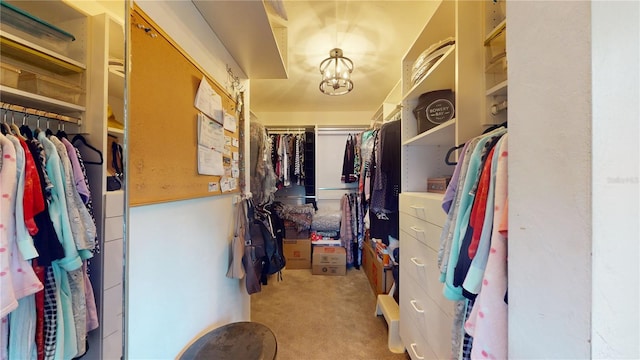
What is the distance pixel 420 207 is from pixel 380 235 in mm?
889

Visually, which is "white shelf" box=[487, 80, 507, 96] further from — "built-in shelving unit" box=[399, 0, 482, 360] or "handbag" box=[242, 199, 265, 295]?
"handbag" box=[242, 199, 265, 295]

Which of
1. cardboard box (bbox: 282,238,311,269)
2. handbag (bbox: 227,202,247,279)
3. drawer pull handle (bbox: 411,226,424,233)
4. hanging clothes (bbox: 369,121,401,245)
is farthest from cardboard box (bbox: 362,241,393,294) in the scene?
handbag (bbox: 227,202,247,279)

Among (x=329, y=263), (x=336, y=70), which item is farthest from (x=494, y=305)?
(x=329, y=263)

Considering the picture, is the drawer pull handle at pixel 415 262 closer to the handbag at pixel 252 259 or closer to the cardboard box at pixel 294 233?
the handbag at pixel 252 259

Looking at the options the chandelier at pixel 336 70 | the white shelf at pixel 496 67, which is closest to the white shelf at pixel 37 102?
the white shelf at pixel 496 67

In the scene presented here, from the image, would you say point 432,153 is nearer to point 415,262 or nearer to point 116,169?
point 415,262

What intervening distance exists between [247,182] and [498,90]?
1.55 metres

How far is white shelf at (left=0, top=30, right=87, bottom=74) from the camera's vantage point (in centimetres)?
44

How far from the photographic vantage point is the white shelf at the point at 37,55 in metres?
0.44

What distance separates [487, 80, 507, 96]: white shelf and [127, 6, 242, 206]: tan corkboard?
1.30 m

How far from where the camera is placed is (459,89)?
0.99 m
